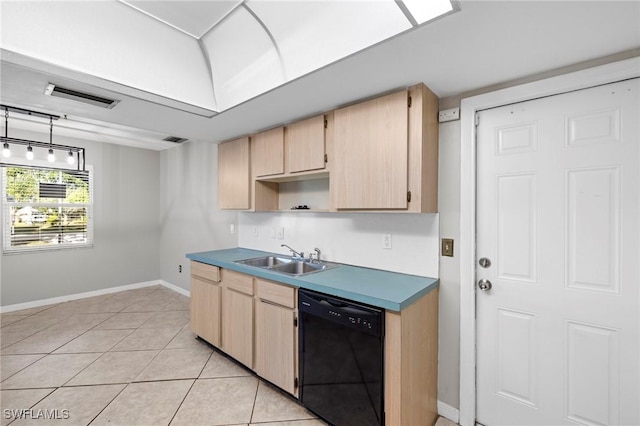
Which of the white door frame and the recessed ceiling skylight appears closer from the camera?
the recessed ceiling skylight

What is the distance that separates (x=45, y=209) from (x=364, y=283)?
16.6 ft

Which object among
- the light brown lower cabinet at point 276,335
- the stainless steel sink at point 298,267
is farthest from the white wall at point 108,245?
the light brown lower cabinet at point 276,335

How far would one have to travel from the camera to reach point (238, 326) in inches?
101

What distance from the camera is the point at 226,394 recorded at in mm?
2275

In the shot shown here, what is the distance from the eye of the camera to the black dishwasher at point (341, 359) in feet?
5.44

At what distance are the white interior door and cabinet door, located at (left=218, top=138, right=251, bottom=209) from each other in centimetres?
222

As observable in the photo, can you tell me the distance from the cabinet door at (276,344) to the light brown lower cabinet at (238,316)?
0.34 feet

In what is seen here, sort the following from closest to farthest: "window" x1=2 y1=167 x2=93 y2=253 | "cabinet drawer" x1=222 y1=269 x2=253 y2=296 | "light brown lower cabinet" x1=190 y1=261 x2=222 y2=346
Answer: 1. "cabinet drawer" x1=222 y1=269 x2=253 y2=296
2. "light brown lower cabinet" x1=190 y1=261 x2=222 y2=346
3. "window" x1=2 y1=167 x2=93 y2=253

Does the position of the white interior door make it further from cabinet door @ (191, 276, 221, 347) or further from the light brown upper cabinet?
cabinet door @ (191, 276, 221, 347)

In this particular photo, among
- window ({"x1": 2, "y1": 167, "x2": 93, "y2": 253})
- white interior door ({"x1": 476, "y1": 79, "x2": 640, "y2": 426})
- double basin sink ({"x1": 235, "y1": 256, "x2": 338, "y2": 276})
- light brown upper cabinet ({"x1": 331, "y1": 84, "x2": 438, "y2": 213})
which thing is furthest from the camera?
window ({"x1": 2, "y1": 167, "x2": 93, "y2": 253})

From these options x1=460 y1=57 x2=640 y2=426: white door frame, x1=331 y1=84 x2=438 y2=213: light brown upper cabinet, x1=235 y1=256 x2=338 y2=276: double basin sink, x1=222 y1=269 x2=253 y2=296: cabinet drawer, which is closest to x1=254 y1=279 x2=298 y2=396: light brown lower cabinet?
x1=222 y1=269 x2=253 y2=296: cabinet drawer

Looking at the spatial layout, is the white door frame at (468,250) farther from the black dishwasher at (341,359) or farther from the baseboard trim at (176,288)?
the baseboard trim at (176,288)

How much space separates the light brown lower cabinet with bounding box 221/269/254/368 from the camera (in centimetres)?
244

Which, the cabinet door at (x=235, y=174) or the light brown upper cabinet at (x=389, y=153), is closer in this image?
the light brown upper cabinet at (x=389, y=153)
